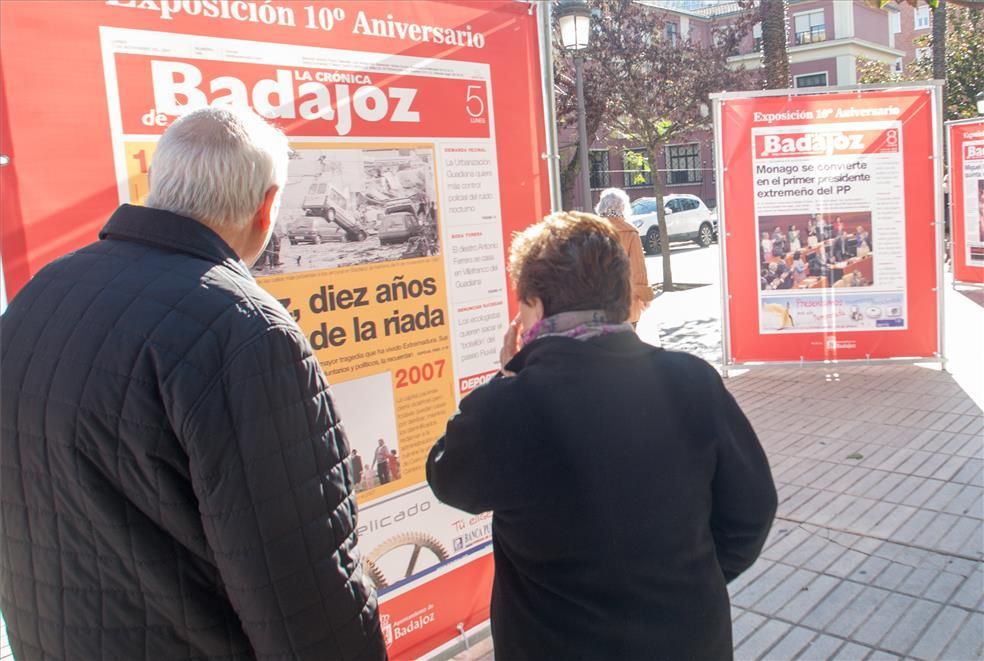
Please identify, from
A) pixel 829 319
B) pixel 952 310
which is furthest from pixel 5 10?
pixel 952 310

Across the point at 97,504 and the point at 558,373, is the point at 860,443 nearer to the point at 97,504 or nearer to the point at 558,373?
the point at 558,373

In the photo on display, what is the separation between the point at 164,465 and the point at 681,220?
91.0ft

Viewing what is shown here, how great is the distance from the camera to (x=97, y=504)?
1410 millimetres

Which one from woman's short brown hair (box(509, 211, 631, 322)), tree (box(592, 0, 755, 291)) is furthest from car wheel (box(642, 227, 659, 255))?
woman's short brown hair (box(509, 211, 631, 322))

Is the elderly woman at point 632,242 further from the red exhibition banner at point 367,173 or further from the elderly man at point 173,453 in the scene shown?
the elderly man at point 173,453

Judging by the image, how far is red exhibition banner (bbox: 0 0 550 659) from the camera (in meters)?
1.97

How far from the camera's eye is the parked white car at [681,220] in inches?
1071

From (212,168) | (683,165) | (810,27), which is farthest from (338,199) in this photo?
(810,27)

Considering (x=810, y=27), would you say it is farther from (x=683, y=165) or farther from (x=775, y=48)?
(x=775, y=48)

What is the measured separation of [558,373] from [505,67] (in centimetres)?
169

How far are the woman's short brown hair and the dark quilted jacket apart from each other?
0.53 meters

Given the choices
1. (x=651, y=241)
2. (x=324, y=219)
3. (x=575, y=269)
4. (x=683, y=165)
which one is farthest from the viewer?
(x=683, y=165)

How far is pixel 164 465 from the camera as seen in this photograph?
4.61 ft

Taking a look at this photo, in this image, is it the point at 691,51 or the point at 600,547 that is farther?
the point at 691,51
